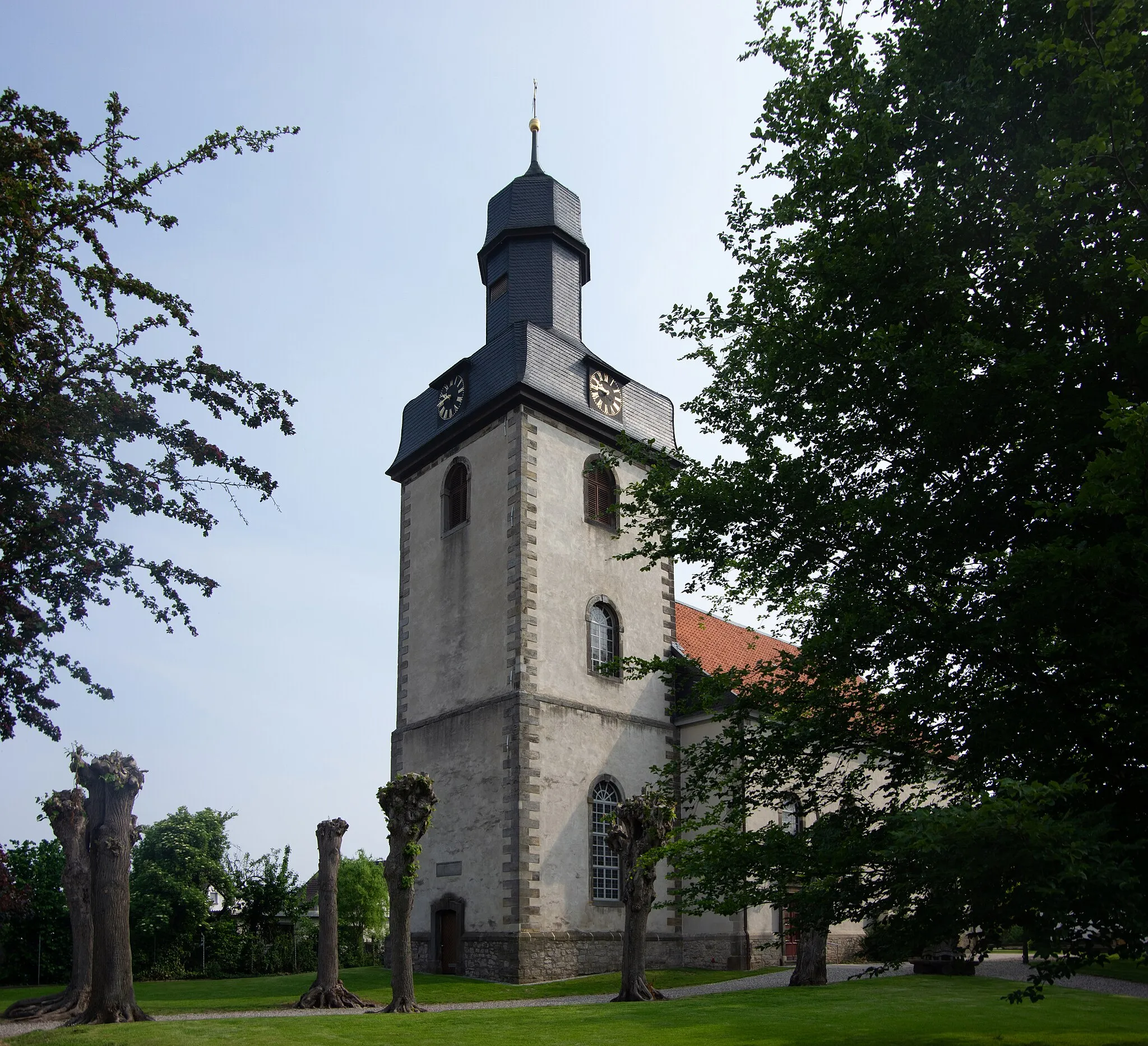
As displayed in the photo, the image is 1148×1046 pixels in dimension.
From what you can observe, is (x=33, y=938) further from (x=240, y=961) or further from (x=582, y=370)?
(x=582, y=370)

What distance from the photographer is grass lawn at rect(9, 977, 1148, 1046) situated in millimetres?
11141

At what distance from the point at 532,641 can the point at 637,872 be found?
6602mm

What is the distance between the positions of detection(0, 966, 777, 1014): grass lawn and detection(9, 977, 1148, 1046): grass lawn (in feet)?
11.2

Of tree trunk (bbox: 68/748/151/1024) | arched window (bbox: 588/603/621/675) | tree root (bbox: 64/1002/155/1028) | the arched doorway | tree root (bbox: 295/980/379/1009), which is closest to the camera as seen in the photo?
tree root (bbox: 64/1002/155/1028)

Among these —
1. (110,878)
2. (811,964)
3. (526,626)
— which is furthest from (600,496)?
(110,878)

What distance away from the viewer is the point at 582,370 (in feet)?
85.9

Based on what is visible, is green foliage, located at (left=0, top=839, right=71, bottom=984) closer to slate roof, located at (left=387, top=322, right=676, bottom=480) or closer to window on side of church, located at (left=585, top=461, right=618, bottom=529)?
slate roof, located at (left=387, top=322, right=676, bottom=480)

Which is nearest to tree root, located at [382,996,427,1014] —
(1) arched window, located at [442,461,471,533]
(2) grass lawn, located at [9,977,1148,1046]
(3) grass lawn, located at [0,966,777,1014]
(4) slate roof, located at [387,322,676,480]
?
(2) grass lawn, located at [9,977,1148,1046]

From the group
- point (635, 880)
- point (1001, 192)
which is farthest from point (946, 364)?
point (635, 880)

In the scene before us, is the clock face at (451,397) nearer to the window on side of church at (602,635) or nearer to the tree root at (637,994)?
the window on side of church at (602,635)

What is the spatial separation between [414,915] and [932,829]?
2065 cm

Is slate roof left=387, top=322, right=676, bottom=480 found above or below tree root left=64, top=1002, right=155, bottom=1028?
above

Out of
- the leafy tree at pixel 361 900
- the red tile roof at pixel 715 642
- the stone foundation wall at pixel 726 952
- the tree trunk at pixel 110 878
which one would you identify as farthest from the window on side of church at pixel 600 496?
the leafy tree at pixel 361 900

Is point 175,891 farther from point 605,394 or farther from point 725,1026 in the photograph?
point 725,1026
